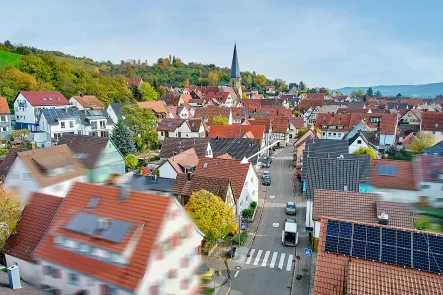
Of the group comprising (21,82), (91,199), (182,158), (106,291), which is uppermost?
(21,82)

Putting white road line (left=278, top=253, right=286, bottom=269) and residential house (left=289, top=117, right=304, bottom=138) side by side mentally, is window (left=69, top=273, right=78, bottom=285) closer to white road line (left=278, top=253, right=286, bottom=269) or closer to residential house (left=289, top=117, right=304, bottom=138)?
white road line (left=278, top=253, right=286, bottom=269)

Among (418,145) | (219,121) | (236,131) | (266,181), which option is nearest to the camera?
(418,145)

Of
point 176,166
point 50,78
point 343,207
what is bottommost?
point 343,207

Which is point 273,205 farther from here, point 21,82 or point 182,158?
point 21,82

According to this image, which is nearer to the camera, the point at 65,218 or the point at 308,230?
the point at 65,218

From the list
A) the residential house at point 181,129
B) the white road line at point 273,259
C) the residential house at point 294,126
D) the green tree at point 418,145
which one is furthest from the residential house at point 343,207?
the residential house at point 294,126

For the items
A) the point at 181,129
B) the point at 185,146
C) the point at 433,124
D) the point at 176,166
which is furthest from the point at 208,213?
the point at 433,124

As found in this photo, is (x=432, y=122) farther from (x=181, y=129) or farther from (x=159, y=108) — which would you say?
(x=159, y=108)

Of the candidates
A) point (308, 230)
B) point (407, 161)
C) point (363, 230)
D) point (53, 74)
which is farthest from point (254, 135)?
point (53, 74)
